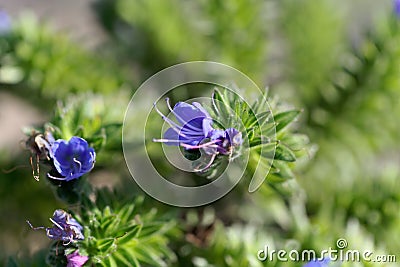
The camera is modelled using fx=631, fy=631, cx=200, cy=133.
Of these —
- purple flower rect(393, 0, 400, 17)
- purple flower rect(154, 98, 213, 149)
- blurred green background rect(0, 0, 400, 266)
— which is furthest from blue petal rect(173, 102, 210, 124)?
purple flower rect(393, 0, 400, 17)

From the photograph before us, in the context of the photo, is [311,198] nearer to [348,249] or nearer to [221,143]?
[348,249]

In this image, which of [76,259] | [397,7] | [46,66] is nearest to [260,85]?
[397,7]

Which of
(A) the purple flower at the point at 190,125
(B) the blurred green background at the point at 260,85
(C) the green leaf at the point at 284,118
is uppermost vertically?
(A) the purple flower at the point at 190,125

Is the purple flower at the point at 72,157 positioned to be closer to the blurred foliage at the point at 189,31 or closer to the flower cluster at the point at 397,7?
the blurred foliage at the point at 189,31

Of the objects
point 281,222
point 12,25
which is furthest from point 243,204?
point 12,25

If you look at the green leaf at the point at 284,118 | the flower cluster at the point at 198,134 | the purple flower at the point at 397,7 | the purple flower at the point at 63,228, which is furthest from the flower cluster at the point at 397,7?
the purple flower at the point at 63,228
